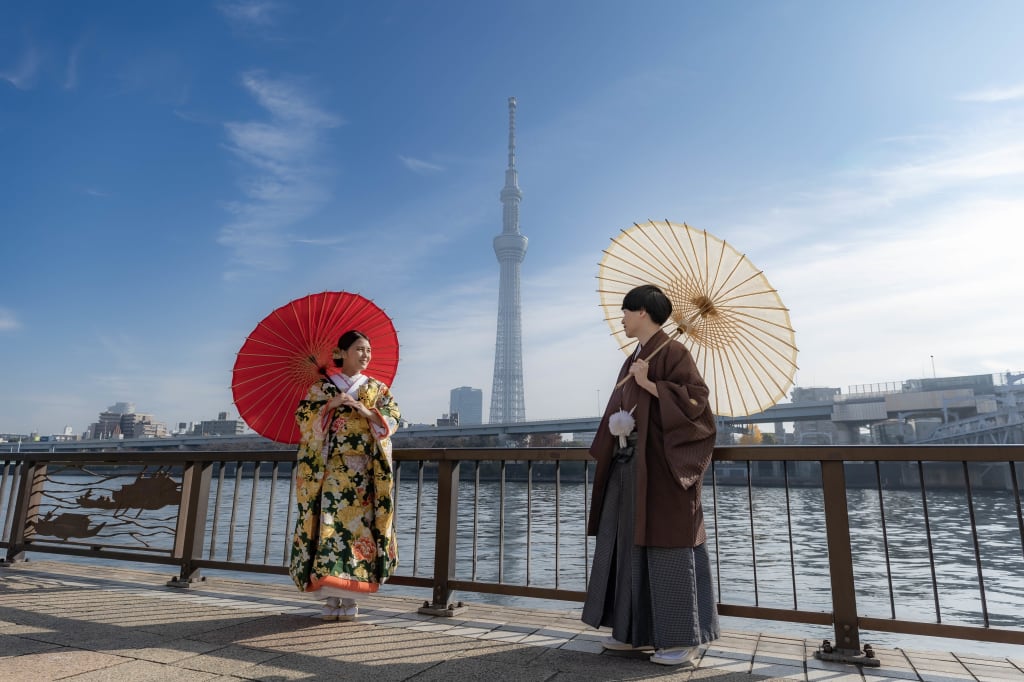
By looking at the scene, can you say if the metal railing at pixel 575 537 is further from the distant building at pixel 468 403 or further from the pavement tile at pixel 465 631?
the distant building at pixel 468 403

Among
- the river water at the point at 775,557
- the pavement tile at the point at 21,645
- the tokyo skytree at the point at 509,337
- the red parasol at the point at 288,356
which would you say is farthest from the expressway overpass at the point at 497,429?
the pavement tile at the point at 21,645

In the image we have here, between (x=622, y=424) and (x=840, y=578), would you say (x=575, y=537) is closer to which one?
(x=840, y=578)

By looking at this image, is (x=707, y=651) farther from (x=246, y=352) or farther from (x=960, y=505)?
(x=960, y=505)

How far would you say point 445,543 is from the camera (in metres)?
3.43

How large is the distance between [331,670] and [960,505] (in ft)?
105

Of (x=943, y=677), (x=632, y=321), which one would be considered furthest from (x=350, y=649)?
(x=943, y=677)

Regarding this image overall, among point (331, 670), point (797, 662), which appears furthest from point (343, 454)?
point (797, 662)

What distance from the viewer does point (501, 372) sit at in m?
85.0

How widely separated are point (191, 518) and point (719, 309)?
3768 mm

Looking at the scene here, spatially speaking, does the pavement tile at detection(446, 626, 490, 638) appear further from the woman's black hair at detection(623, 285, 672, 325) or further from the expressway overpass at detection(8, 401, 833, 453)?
the expressway overpass at detection(8, 401, 833, 453)

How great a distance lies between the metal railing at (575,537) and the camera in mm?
2686

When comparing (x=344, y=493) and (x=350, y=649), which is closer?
(x=350, y=649)

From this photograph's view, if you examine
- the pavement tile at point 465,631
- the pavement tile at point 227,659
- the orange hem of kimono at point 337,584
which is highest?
the orange hem of kimono at point 337,584

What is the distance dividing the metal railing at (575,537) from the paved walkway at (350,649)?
177 millimetres
